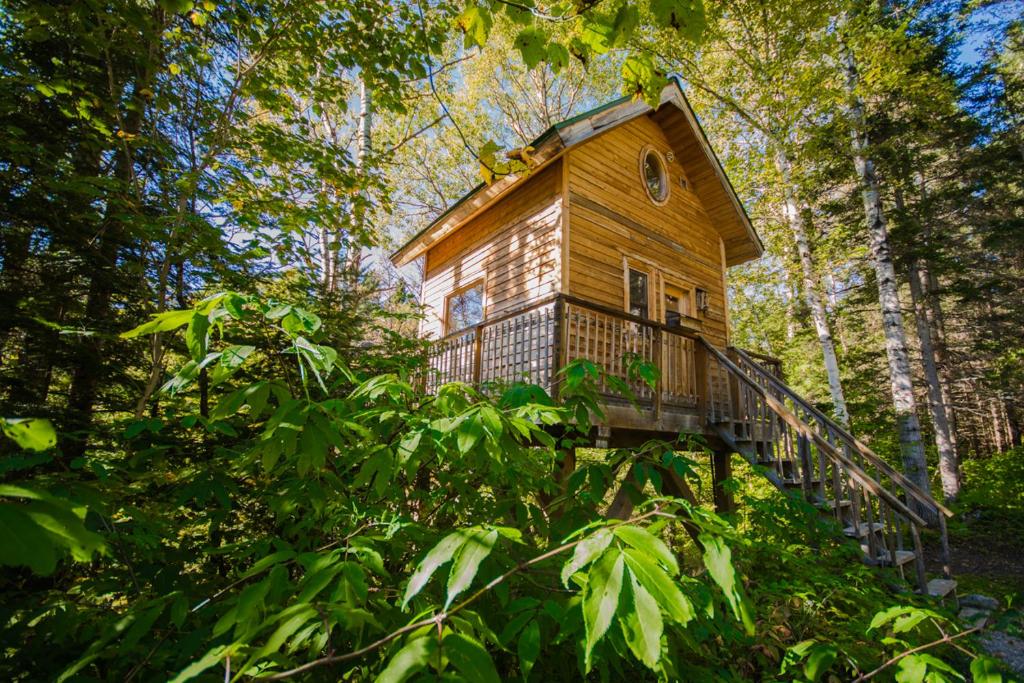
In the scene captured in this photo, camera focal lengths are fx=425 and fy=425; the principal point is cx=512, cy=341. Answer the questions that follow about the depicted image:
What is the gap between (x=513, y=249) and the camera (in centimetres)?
786

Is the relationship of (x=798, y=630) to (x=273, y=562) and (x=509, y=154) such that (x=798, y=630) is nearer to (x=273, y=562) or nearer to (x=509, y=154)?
(x=273, y=562)

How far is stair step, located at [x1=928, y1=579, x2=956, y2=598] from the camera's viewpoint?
447 cm

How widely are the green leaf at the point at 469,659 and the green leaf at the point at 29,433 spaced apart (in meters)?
0.82

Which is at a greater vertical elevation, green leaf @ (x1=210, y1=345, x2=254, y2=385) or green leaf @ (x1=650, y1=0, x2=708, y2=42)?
green leaf @ (x1=650, y1=0, x2=708, y2=42)

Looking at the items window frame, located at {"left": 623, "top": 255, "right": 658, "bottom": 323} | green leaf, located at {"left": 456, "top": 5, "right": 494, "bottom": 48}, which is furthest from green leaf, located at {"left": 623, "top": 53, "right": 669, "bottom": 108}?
window frame, located at {"left": 623, "top": 255, "right": 658, "bottom": 323}

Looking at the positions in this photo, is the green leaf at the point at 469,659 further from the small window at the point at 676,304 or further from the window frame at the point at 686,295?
the small window at the point at 676,304

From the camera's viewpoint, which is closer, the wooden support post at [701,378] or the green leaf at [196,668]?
the green leaf at [196,668]

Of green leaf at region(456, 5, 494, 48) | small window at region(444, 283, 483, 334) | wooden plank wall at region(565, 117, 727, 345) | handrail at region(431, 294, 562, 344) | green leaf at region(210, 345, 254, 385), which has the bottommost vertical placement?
green leaf at region(210, 345, 254, 385)

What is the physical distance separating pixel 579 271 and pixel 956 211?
13.4 metres

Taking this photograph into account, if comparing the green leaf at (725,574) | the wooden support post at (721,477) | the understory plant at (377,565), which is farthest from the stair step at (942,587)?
the green leaf at (725,574)

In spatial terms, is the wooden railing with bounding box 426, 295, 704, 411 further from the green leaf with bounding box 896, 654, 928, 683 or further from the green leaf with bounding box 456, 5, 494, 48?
the green leaf with bounding box 896, 654, 928, 683

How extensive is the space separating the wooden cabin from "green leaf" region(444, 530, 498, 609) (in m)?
3.93

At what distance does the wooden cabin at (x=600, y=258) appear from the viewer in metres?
5.95

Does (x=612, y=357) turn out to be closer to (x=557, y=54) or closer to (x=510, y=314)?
(x=510, y=314)
